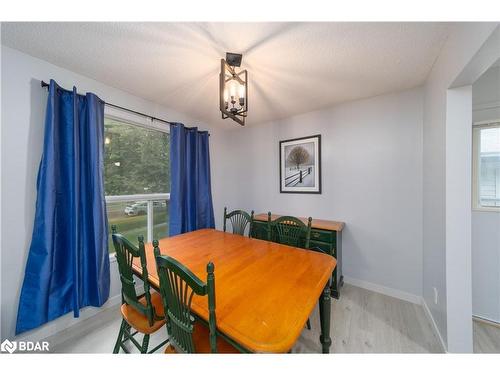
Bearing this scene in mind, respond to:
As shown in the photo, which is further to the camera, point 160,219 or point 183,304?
point 160,219

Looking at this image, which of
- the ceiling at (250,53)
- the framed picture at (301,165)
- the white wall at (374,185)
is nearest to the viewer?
the ceiling at (250,53)

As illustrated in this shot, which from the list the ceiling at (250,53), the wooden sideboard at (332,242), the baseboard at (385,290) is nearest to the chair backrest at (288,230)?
the wooden sideboard at (332,242)

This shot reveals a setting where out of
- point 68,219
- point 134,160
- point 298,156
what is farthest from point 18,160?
point 298,156

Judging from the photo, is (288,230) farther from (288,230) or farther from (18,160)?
(18,160)

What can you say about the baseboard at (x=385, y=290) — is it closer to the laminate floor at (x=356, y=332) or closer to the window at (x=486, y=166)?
the laminate floor at (x=356, y=332)

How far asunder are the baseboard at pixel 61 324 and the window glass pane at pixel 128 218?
552 millimetres

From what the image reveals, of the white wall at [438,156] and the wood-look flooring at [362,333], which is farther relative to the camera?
the wood-look flooring at [362,333]

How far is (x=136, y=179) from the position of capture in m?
2.25

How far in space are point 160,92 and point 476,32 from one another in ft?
8.13

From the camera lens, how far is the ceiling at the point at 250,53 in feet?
3.95

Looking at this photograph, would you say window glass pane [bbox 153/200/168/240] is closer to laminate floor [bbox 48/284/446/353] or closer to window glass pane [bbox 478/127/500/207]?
laminate floor [bbox 48/284/446/353]

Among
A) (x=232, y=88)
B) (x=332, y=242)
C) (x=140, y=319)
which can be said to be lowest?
(x=140, y=319)

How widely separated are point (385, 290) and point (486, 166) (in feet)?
5.24

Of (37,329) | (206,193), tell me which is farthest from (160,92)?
(37,329)
